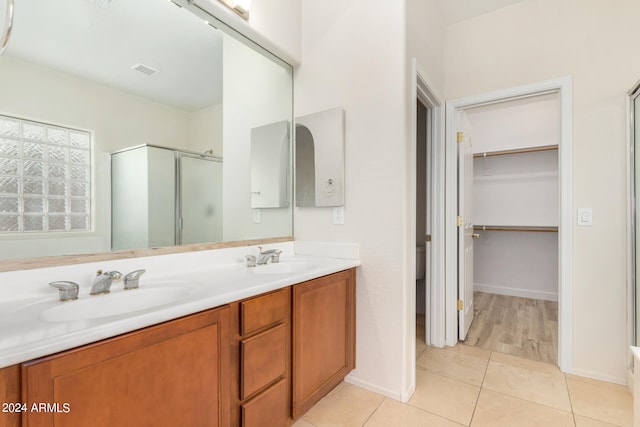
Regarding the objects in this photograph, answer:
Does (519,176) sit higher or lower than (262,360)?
higher

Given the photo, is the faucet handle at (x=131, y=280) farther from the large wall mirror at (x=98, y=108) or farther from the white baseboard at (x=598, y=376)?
the white baseboard at (x=598, y=376)

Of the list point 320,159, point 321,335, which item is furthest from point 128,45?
point 321,335

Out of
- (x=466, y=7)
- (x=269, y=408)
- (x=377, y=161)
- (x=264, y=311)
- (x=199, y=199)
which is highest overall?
(x=466, y=7)

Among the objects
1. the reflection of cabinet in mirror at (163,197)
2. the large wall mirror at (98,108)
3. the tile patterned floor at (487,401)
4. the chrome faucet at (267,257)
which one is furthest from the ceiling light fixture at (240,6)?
the tile patterned floor at (487,401)

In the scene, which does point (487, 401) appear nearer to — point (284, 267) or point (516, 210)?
point (284, 267)

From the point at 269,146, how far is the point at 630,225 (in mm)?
2406

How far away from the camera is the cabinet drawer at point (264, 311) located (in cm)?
117

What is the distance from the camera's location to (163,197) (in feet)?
5.01

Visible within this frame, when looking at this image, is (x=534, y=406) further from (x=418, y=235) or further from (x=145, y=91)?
(x=145, y=91)

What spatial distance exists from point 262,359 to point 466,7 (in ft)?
9.52

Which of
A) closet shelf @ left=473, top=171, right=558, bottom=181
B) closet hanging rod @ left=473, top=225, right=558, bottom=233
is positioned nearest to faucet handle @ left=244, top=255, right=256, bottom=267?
closet hanging rod @ left=473, top=225, right=558, bottom=233

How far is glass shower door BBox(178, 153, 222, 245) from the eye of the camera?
5.26ft

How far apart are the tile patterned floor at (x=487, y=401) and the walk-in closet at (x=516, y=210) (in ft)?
4.30

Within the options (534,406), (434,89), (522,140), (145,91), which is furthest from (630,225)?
(145,91)
